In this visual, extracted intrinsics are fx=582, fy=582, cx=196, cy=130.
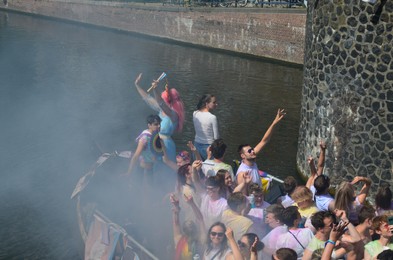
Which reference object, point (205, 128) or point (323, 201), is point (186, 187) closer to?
point (205, 128)

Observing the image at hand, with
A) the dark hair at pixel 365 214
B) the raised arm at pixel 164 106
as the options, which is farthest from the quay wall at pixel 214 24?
the dark hair at pixel 365 214

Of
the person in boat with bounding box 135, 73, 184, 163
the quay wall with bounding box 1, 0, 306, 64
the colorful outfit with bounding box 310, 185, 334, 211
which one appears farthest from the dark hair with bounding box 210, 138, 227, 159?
the quay wall with bounding box 1, 0, 306, 64

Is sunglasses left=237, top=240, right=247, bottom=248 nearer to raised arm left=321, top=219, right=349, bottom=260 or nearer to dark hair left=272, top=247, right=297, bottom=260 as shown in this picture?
dark hair left=272, top=247, right=297, bottom=260

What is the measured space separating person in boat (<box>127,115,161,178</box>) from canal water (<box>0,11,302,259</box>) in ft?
6.05

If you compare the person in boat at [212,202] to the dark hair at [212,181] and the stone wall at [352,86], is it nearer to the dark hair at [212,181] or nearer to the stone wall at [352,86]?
the dark hair at [212,181]

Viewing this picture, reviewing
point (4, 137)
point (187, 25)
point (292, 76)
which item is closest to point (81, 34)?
point (187, 25)

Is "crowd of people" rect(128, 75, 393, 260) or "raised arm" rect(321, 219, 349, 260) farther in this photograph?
"crowd of people" rect(128, 75, 393, 260)

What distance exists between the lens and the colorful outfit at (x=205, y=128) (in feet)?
28.5

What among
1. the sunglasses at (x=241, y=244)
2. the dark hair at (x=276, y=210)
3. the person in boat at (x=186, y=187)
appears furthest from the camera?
the person in boat at (x=186, y=187)

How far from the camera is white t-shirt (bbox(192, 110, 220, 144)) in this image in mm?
8688

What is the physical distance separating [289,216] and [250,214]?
36.0 inches

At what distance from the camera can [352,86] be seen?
1019cm

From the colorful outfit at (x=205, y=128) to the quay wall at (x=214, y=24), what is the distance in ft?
61.9

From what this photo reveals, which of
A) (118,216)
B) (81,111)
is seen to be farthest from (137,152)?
(81,111)
